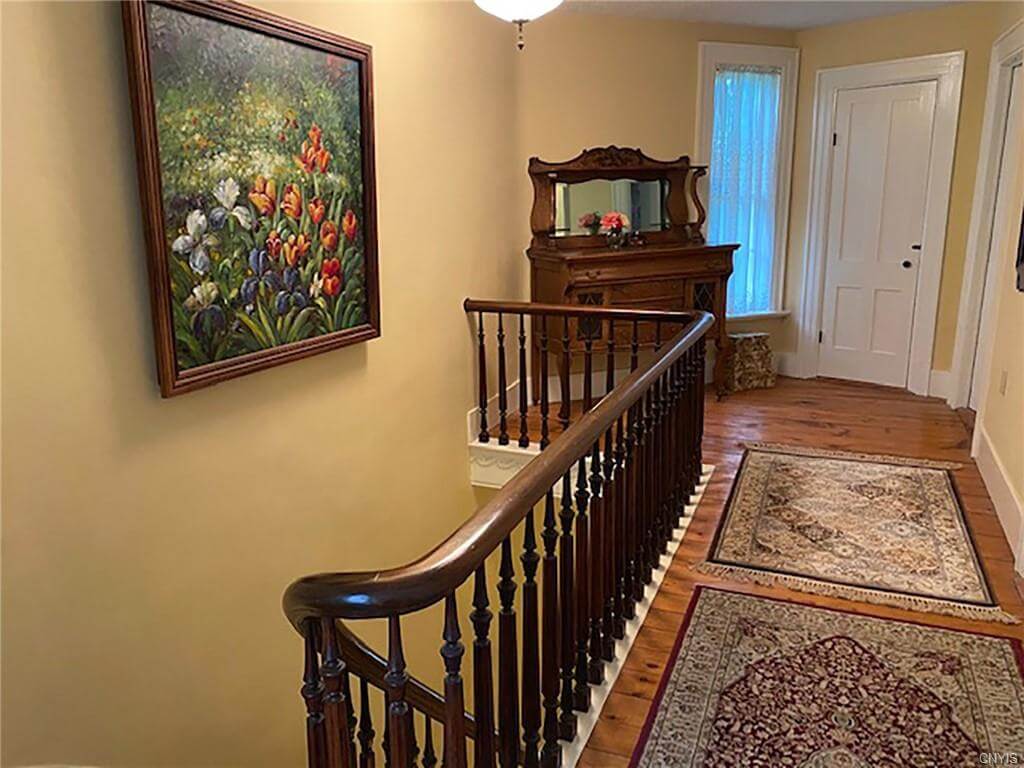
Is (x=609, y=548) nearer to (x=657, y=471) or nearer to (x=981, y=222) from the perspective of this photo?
(x=657, y=471)

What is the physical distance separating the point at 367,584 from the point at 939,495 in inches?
124

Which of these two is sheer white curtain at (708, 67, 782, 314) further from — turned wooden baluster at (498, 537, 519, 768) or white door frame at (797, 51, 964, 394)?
turned wooden baluster at (498, 537, 519, 768)

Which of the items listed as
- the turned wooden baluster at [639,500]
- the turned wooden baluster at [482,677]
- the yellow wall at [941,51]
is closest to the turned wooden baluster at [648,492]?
the turned wooden baluster at [639,500]

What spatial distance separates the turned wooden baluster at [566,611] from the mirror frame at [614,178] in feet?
10.4

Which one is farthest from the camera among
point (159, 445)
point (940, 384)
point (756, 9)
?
point (940, 384)

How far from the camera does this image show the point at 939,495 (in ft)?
11.5

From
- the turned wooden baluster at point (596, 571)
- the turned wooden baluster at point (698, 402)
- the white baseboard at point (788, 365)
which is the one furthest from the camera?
the white baseboard at point (788, 365)

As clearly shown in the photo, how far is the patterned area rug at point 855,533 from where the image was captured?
271cm

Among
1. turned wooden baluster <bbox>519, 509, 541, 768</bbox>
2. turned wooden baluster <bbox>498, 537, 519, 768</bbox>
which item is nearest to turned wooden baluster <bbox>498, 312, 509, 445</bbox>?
turned wooden baluster <bbox>519, 509, 541, 768</bbox>

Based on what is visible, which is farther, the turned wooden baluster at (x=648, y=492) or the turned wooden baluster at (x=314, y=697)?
the turned wooden baluster at (x=648, y=492)

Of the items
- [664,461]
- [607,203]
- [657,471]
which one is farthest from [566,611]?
[607,203]

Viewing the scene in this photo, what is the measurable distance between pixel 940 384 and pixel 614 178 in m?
2.53

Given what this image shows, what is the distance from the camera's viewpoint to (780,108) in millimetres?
5469

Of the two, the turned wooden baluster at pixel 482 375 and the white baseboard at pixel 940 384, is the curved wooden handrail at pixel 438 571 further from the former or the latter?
the white baseboard at pixel 940 384
